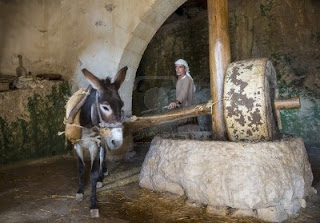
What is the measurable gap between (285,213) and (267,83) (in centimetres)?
136

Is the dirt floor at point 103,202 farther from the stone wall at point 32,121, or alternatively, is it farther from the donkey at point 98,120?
the stone wall at point 32,121

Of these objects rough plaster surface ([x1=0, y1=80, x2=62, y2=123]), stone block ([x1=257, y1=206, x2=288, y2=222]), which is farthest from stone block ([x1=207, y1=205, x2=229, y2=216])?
rough plaster surface ([x1=0, y1=80, x2=62, y2=123])

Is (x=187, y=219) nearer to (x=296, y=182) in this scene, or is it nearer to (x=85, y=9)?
(x=296, y=182)

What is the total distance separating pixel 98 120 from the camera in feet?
11.6

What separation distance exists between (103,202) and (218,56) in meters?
2.29

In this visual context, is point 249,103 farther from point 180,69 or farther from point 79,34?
point 79,34

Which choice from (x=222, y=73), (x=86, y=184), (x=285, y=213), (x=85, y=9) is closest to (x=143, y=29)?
(x=85, y=9)

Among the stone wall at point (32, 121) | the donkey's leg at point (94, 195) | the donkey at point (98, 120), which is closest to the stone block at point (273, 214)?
the donkey at point (98, 120)

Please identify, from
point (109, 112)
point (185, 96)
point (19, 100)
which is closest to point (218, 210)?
point (109, 112)

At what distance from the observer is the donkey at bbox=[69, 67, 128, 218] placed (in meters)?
3.21

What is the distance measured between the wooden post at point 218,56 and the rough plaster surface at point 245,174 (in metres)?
0.40

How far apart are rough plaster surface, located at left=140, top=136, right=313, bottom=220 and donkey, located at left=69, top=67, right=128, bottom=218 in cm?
78

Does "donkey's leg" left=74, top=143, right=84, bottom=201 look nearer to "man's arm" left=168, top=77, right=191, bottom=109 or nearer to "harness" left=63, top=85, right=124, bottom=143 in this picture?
"harness" left=63, top=85, right=124, bottom=143

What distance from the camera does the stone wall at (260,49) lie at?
262 inches
